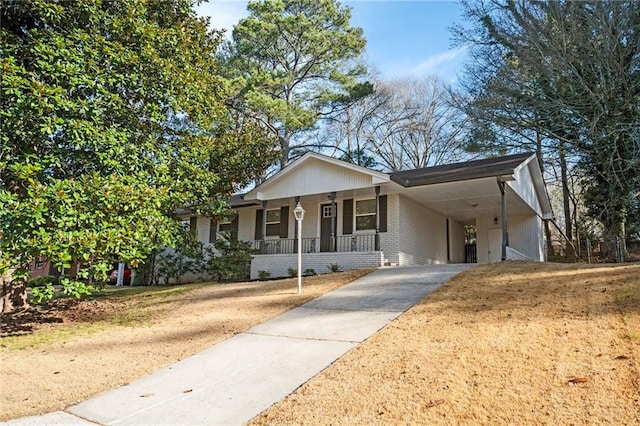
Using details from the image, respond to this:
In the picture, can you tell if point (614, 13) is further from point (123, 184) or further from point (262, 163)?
point (123, 184)

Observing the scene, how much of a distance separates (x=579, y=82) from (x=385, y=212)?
9.39m

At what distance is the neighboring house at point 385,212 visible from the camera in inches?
540

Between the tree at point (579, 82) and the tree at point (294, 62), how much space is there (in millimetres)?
7975

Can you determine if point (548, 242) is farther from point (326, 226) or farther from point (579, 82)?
point (326, 226)

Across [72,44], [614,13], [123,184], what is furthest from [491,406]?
[614,13]

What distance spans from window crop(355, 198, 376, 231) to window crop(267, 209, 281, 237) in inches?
138

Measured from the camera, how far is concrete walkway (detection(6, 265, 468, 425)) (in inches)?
156

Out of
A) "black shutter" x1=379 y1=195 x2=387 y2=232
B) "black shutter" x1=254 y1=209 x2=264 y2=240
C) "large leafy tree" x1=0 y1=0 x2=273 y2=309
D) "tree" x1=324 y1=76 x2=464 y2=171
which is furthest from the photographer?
"tree" x1=324 y1=76 x2=464 y2=171

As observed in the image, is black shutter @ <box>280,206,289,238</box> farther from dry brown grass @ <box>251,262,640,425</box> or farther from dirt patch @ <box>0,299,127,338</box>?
dry brown grass @ <box>251,262,640,425</box>

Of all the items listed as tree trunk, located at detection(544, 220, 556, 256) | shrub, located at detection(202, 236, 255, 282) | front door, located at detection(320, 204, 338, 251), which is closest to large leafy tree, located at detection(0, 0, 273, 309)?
shrub, located at detection(202, 236, 255, 282)

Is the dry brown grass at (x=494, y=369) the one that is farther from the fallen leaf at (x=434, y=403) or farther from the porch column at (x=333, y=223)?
the porch column at (x=333, y=223)

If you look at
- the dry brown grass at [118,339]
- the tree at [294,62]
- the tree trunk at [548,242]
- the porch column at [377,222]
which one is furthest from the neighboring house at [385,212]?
the tree at [294,62]

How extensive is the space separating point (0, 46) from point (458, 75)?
18806 mm

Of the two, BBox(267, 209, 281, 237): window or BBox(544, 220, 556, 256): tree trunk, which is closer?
BBox(267, 209, 281, 237): window
